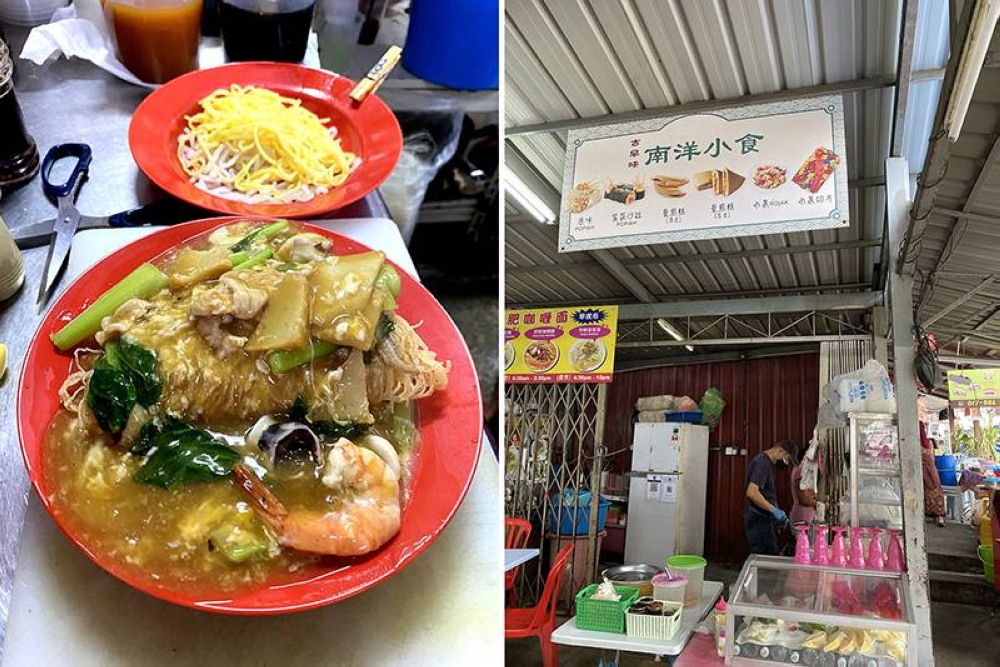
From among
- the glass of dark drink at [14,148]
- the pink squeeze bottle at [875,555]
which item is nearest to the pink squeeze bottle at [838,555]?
the pink squeeze bottle at [875,555]

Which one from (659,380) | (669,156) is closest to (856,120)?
(669,156)

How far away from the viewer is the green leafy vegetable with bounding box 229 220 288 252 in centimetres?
132

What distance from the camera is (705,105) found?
4355mm

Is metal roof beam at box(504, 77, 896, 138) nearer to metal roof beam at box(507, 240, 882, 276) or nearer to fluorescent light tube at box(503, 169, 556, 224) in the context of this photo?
fluorescent light tube at box(503, 169, 556, 224)

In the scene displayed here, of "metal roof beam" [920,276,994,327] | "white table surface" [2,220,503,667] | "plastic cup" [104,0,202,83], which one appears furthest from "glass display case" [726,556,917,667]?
"metal roof beam" [920,276,994,327]

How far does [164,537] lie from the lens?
105 cm

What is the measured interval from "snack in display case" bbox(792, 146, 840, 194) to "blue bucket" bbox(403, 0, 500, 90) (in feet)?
5.50

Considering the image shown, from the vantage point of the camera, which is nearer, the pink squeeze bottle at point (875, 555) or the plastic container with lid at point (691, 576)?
the pink squeeze bottle at point (875, 555)

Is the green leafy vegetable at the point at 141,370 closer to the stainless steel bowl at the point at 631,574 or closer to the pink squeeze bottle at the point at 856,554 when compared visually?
the pink squeeze bottle at the point at 856,554

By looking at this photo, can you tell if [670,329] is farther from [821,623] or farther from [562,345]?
[821,623]

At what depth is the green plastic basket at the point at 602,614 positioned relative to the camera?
3.59 metres

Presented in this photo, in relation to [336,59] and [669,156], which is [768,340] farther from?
[336,59]

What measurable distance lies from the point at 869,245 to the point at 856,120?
272cm

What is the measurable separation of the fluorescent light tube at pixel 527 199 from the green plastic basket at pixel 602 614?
Result: 2760mm
